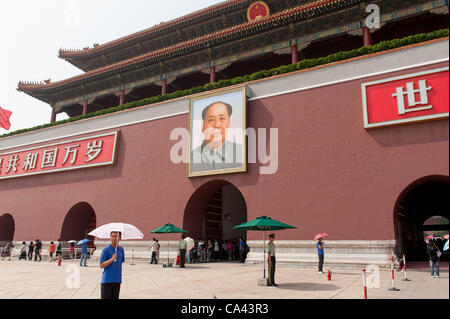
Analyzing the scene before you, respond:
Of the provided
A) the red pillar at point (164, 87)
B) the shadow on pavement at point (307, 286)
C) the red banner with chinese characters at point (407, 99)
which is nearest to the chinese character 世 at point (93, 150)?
the red pillar at point (164, 87)

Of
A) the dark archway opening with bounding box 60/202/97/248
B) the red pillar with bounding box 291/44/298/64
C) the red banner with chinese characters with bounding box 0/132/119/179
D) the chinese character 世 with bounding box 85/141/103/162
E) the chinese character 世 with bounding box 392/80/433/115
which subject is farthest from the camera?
the dark archway opening with bounding box 60/202/97/248

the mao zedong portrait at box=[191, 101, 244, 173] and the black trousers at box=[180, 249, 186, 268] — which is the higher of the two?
the mao zedong portrait at box=[191, 101, 244, 173]

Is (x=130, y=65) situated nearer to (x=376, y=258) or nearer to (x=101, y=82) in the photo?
(x=101, y=82)

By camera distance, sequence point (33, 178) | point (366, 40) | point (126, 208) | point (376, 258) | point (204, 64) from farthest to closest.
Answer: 1. point (33, 178)
2. point (204, 64)
3. point (126, 208)
4. point (366, 40)
5. point (376, 258)

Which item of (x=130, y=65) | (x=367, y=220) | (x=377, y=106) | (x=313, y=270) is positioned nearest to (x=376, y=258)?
(x=367, y=220)

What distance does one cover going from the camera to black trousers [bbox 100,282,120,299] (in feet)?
18.1

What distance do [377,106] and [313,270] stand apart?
258 inches

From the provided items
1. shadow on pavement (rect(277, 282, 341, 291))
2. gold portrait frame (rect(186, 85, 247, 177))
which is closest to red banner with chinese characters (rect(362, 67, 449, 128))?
gold portrait frame (rect(186, 85, 247, 177))

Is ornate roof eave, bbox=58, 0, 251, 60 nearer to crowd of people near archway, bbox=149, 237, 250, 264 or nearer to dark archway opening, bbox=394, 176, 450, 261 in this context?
crowd of people near archway, bbox=149, 237, 250, 264

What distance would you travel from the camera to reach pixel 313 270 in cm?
1317

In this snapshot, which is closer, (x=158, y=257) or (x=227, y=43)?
(x=158, y=257)

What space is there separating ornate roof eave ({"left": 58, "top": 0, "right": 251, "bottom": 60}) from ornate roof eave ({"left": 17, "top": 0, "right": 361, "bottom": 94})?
389 cm

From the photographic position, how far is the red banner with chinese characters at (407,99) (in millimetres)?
12695

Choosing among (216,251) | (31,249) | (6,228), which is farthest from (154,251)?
(6,228)
